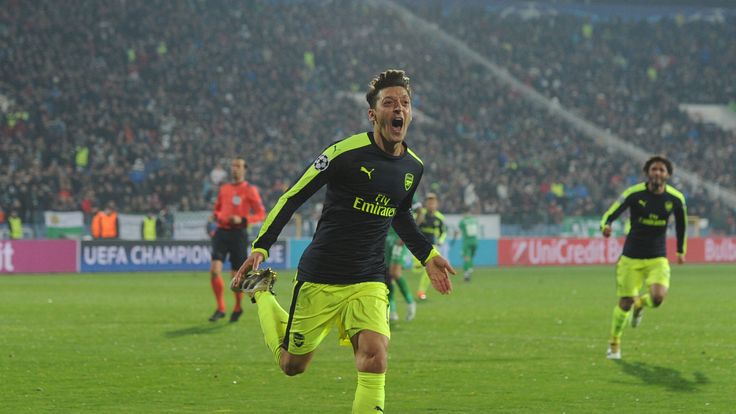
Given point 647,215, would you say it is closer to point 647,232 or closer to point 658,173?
point 647,232

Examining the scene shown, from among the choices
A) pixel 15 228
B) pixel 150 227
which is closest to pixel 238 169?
pixel 15 228

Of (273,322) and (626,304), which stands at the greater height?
(273,322)

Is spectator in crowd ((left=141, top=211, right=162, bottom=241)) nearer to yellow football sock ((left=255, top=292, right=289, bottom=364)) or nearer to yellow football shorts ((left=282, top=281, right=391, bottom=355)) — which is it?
yellow football sock ((left=255, top=292, right=289, bottom=364))

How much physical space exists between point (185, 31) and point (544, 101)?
56.3ft

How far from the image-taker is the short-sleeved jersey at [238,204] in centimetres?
1777

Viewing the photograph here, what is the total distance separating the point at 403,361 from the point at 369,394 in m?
6.07

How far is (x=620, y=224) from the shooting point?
42.6 metres

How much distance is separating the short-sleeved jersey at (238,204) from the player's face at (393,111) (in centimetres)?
1074

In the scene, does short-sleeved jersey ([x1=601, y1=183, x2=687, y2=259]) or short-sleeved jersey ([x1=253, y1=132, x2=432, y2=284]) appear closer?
short-sleeved jersey ([x1=253, y1=132, x2=432, y2=284])

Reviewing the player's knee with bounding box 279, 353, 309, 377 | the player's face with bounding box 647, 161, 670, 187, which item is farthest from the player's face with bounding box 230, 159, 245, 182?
the player's knee with bounding box 279, 353, 309, 377

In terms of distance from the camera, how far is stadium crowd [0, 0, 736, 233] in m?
40.5

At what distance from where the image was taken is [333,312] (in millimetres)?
7434

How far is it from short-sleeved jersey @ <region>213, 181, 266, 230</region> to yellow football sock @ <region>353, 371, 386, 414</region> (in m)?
10.9

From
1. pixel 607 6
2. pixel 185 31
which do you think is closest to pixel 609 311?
pixel 185 31
